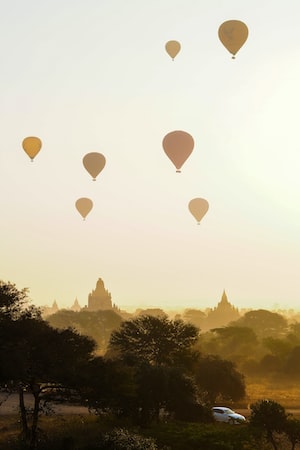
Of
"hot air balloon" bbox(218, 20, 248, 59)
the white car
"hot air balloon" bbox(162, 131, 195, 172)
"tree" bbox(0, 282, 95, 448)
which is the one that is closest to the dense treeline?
"tree" bbox(0, 282, 95, 448)

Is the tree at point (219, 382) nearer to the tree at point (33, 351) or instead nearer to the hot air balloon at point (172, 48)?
the tree at point (33, 351)

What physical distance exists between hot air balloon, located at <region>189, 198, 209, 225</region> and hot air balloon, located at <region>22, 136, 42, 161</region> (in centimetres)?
1756

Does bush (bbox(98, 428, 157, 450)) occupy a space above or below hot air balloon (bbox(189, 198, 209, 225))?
below

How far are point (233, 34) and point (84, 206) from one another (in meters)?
25.5

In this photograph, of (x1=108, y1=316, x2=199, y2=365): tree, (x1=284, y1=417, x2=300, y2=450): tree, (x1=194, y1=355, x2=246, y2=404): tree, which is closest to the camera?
(x1=284, y1=417, x2=300, y2=450): tree

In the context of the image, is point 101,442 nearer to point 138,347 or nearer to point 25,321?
point 25,321

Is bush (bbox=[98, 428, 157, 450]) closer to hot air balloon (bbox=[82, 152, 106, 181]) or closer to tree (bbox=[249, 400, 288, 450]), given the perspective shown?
tree (bbox=[249, 400, 288, 450])

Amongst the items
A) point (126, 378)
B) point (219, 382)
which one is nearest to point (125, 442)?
point (126, 378)

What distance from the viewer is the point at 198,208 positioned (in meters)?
60.6

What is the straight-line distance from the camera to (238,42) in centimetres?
4444

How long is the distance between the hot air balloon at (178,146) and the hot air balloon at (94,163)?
7326 millimetres

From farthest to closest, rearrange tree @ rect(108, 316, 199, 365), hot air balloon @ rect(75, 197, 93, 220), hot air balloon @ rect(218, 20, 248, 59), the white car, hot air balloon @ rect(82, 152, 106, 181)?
hot air balloon @ rect(75, 197, 93, 220) → hot air balloon @ rect(82, 152, 106, 181) → hot air balloon @ rect(218, 20, 248, 59) → tree @ rect(108, 316, 199, 365) → the white car

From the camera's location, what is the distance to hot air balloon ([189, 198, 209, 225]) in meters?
60.1

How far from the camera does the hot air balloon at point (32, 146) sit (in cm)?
5156
